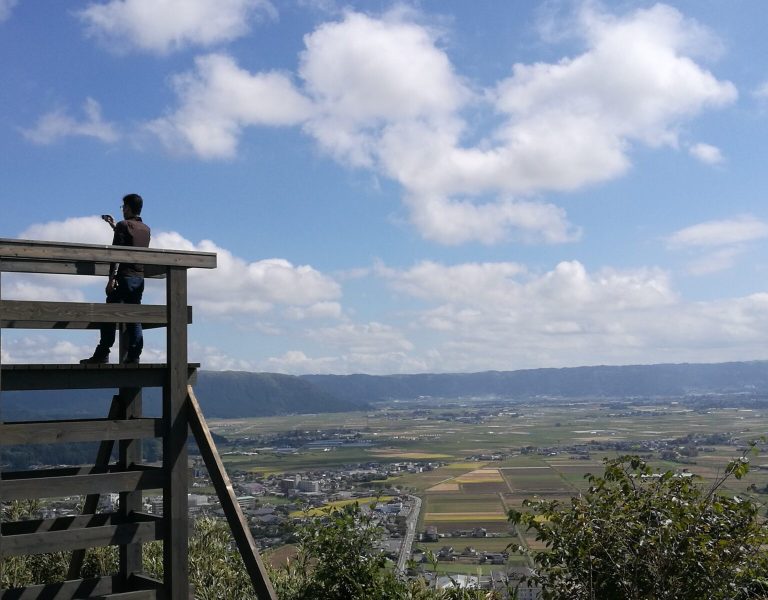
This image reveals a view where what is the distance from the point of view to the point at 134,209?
6.91 metres

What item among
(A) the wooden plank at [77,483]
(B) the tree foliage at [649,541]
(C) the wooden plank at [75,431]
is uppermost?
(C) the wooden plank at [75,431]

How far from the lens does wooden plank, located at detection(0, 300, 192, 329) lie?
5.80m

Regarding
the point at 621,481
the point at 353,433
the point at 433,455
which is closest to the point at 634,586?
the point at 621,481

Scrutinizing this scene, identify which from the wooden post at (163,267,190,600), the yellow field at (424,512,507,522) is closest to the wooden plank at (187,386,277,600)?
the wooden post at (163,267,190,600)

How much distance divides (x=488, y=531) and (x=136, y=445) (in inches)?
1229

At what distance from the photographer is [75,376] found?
5816 mm

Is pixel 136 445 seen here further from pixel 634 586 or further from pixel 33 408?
pixel 33 408

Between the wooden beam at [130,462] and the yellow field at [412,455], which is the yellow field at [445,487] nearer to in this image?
the yellow field at [412,455]

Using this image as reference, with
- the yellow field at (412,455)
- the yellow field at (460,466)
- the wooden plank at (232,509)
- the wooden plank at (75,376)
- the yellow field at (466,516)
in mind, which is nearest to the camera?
the wooden plank at (75,376)

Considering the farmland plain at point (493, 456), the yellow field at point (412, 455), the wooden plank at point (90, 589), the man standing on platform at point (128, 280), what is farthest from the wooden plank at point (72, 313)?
the yellow field at point (412, 455)

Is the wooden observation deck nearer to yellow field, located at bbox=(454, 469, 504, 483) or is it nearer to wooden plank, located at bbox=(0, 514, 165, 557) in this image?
wooden plank, located at bbox=(0, 514, 165, 557)

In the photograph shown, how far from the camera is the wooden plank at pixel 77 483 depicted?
18.7 feet

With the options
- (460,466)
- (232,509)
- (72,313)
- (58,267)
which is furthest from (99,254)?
(460,466)

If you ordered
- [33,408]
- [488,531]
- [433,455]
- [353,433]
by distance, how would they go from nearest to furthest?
[488,531] < [433,455] < [353,433] < [33,408]
